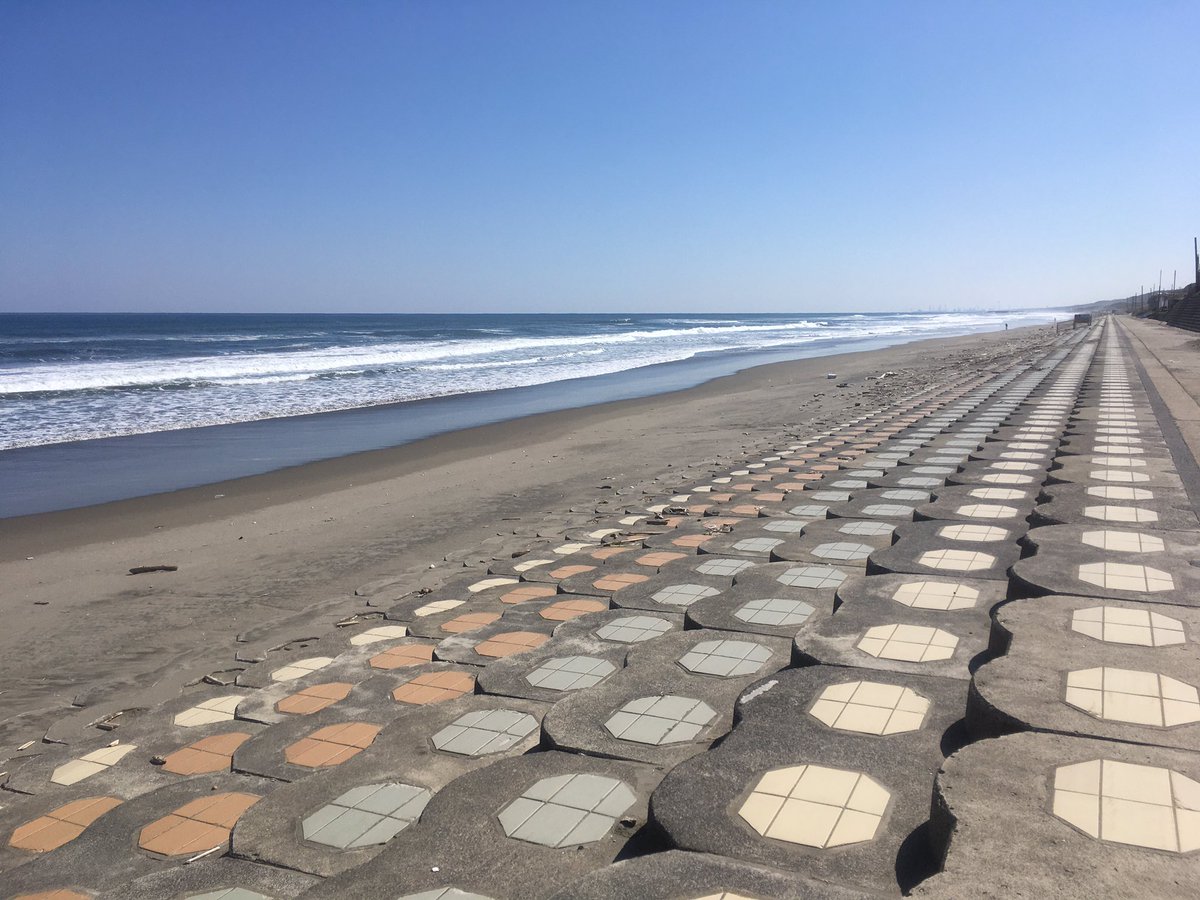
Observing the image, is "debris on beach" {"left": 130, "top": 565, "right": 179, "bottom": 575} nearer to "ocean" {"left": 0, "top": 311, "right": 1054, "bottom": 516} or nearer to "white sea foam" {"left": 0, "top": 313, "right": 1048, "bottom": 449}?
"ocean" {"left": 0, "top": 311, "right": 1054, "bottom": 516}

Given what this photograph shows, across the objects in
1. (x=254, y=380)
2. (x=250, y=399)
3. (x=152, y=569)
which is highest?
(x=254, y=380)

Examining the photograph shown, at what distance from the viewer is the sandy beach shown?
5.07 m

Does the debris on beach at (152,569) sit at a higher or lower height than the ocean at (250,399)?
lower

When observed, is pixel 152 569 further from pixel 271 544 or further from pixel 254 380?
pixel 254 380

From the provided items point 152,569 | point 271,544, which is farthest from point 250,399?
point 152,569

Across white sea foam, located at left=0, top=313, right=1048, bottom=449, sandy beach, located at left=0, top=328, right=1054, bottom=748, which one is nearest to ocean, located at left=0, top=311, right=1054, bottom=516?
white sea foam, located at left=0, top=313, right=1048, bottom=449

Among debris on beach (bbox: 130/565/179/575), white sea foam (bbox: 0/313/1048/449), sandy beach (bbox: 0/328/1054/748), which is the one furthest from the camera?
white sea foam (bbox: 0/313/1048/449)

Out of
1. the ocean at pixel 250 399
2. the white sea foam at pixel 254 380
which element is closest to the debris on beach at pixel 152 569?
the ocean at pixel 250 399

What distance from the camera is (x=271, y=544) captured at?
310 inches

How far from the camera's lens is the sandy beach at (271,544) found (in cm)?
507

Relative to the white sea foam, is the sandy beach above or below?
below

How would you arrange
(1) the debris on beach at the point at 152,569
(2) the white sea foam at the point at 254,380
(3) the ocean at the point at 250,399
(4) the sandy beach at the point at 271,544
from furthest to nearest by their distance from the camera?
(2) the white sea foam at the point at 254,380 < (3) the ocean at the point at 250,399 < (1) the debris on beach at the point at 152,569 < (4) the sandy beach at the point at 271,544

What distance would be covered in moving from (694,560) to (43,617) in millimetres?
4830

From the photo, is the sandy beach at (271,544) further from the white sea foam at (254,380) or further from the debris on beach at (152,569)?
the white sea foam at (254,380)
